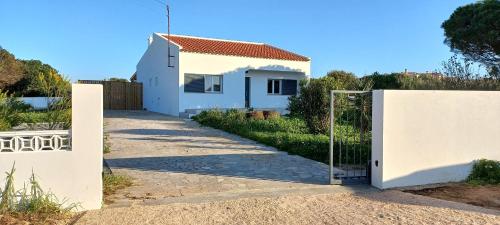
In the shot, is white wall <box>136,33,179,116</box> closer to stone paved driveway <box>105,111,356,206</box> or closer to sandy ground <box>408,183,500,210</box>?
stone paved driveway <box>105,111,356,206</box>

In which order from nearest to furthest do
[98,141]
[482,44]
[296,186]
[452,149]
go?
1. [98,141]
2. [296,186]
3. [452,149]
4. [482,44]

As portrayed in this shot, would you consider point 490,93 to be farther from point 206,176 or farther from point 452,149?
point 206,176

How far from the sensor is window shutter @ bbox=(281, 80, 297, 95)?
27759mm

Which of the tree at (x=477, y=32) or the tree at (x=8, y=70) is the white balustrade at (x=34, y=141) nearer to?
the tree at (x=477, y=32)

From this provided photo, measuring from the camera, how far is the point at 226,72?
2548 cm

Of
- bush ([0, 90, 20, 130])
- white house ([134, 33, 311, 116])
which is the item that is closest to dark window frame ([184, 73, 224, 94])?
white house ([134, 33, 311, 116])

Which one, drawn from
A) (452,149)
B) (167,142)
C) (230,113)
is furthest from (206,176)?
(230,113)

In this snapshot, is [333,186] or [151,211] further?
[333,186]

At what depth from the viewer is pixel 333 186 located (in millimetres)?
7230

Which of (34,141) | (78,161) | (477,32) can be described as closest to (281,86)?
(477,32)

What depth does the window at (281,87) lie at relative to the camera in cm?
2745

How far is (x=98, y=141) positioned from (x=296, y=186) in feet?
11.2

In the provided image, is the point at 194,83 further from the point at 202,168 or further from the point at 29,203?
the point at 29,203

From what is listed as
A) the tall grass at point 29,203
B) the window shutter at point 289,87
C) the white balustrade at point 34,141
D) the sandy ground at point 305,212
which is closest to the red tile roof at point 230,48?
the window shutter at point 289,87
